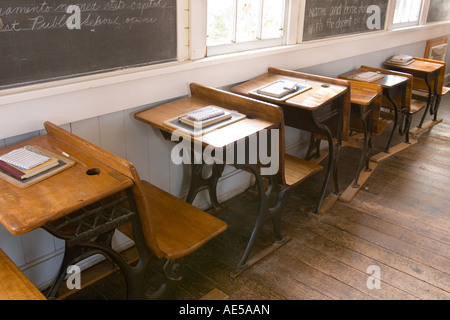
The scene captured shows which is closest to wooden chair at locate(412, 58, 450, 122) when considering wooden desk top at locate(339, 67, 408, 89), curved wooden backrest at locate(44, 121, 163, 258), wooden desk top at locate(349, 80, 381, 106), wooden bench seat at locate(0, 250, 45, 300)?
wooden desk top at locate(339, 67, 408, 89)

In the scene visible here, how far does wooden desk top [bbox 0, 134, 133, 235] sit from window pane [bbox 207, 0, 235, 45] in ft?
4.22

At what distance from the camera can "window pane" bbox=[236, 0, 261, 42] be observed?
2799mm

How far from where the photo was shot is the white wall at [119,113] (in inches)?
74.9

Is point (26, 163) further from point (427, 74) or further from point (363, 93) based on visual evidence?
point (427, 74)

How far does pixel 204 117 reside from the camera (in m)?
2.11

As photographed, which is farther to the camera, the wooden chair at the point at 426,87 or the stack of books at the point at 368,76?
the wooden chair at the point at 426,87

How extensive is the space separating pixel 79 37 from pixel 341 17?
252 centimetres

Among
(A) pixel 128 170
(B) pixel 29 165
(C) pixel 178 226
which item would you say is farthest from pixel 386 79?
(B) pixel 29 165

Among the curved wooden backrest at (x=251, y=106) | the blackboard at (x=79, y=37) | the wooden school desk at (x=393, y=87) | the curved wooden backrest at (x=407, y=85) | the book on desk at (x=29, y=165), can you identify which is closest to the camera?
the book on desk at (x=29, y=165)

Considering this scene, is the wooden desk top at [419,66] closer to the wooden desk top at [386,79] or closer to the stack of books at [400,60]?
the stack of books at [400,60]

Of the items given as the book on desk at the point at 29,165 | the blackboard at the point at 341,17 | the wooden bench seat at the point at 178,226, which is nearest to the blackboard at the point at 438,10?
the blackboard at the point at 341,17

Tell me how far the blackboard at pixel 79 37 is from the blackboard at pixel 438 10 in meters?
4.17

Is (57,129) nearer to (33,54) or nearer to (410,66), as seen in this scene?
(33,54)
